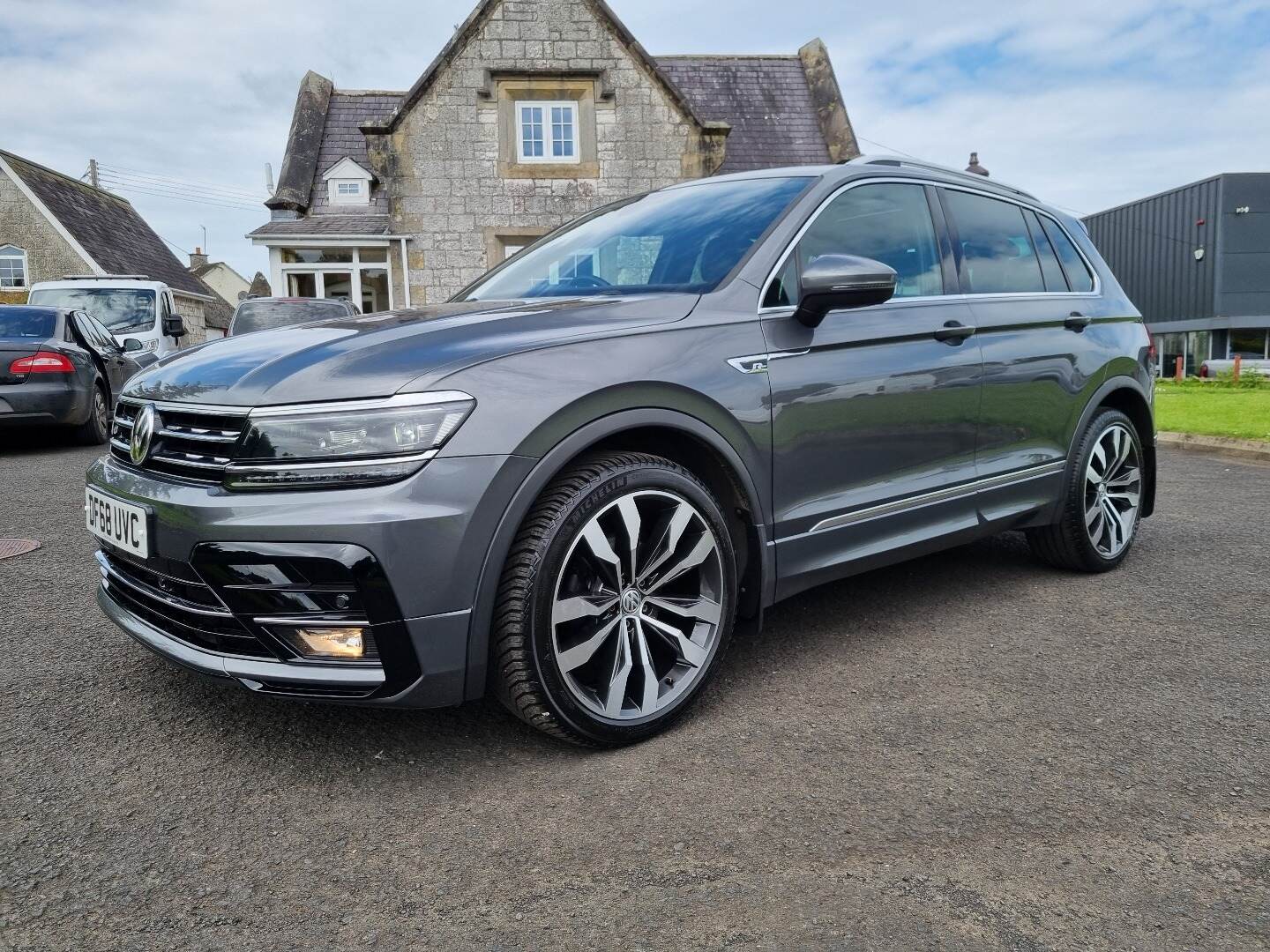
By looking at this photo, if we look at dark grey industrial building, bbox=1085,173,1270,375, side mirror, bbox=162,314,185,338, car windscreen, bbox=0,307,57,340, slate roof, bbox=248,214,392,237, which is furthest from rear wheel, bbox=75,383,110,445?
dark grey industrial building, bbox=1085,173,1270,375

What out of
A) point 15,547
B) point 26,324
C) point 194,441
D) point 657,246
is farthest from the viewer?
point 26,324

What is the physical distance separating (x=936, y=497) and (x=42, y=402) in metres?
8.56

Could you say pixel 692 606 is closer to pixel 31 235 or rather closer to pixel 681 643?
pixel 681 643

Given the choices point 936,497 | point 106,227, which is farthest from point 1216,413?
point 106,227

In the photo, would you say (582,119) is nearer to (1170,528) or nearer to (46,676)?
(1170,528)

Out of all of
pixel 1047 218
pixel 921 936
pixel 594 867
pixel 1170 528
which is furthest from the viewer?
pixel 1170 528

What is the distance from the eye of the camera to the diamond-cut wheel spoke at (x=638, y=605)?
2.45m

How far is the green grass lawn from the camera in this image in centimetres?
1001

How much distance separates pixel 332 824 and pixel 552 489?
0.93m

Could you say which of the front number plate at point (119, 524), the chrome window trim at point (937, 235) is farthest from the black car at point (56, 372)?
the chrome window trim at point (937, 235)

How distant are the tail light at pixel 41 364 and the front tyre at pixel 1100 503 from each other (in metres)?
8.61

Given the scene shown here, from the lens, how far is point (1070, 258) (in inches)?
171

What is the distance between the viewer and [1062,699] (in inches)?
114

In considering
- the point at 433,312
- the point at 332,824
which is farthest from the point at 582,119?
the point at 332,824
